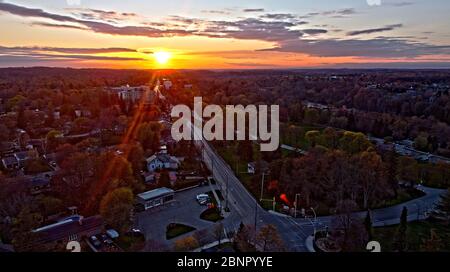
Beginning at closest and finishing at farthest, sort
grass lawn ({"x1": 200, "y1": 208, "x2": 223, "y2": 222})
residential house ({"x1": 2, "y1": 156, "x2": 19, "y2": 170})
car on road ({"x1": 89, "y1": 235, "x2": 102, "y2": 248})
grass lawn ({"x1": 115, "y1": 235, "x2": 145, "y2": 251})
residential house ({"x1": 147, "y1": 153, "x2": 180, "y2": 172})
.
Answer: car on road ({"x1": 89, "y1": 235, "x2": 102, "y2": 248}), grass lawn ({"x1": 115, "y1": 235, "x2": 145, "y2": 251}), grass lawn ({"x1": 200, "y1": 208, "x2": 223, "y2": 222}), residential house ({"x1": 2, "y1": 156, "x2": 19, "y2": 170}), residential house ({"x1": 147, "y1": 153, "x2": 180, "y2": 172})

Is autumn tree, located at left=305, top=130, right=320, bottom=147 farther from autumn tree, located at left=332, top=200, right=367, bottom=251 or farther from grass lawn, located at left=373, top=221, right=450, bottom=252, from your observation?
autumn tree, located at left=332, top=200, right=367, bottom=251

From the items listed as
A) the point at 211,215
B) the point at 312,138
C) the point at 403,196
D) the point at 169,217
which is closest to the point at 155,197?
the point at 169,217

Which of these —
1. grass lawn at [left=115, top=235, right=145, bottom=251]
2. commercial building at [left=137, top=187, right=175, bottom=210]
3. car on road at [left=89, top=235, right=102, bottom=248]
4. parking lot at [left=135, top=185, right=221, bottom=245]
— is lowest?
parking lot at [left=135, top=185, right=221, bottom=245]

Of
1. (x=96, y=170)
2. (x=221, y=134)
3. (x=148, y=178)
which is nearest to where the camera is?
(x=96, y=170)

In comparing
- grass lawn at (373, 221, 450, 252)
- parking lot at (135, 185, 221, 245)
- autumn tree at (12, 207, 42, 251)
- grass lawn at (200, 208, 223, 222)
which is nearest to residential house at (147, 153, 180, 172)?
parking lot at (135, 185, 221, 245)

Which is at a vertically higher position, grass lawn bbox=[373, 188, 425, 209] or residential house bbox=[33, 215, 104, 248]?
residential house bbox=[33, 215, 104, 248]

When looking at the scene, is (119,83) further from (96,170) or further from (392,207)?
(392,207)
